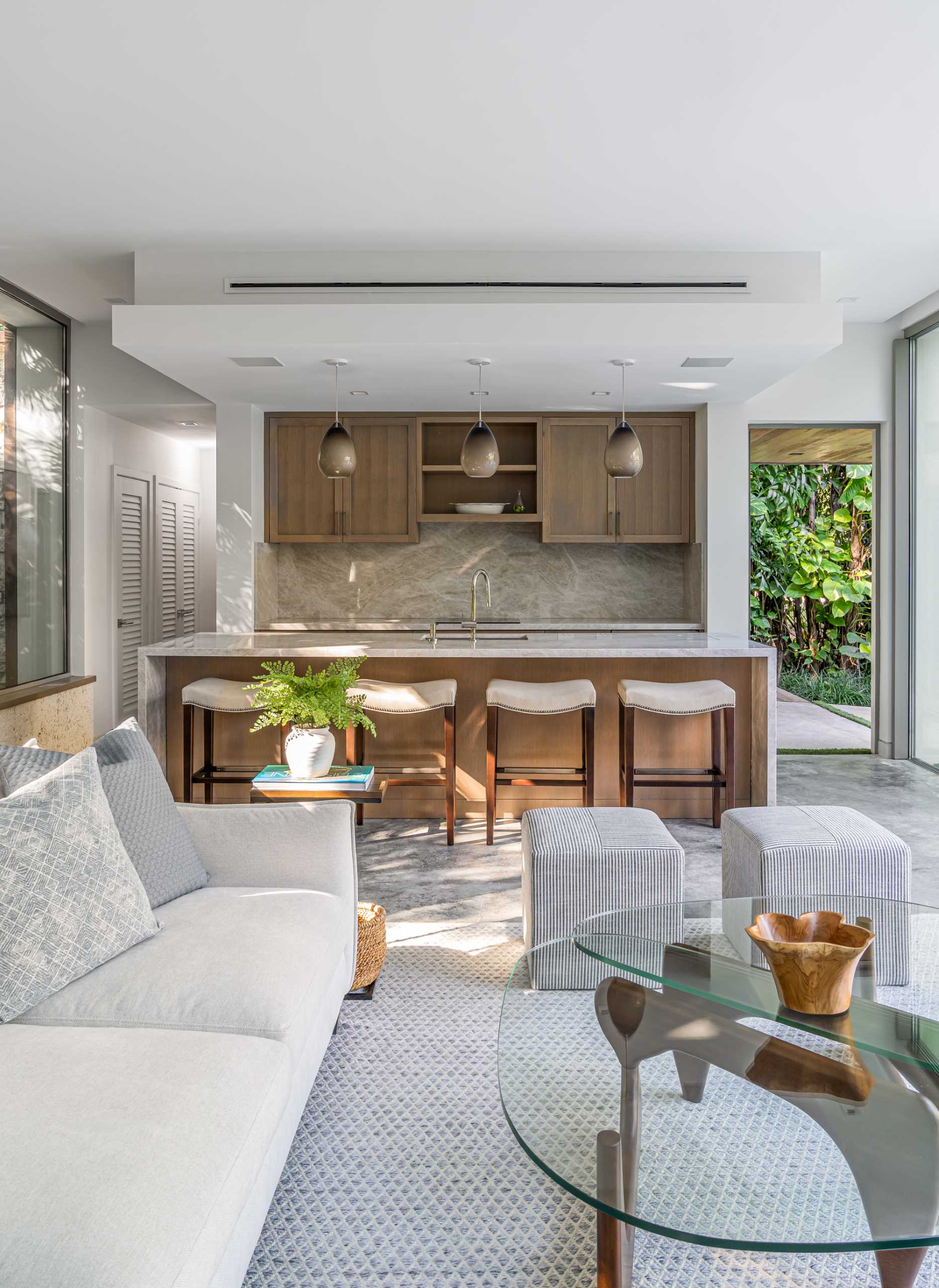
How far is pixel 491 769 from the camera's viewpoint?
Answer: 426cm

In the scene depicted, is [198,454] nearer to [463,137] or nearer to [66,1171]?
[463,137]

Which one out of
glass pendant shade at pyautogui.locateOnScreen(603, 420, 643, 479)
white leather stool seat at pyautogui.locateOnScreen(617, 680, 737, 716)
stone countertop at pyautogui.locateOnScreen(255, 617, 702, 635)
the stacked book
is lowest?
the stacked book

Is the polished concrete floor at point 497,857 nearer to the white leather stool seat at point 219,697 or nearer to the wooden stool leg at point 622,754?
the wooden stool leg at point 622,754

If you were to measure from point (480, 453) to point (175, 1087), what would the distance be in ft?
11.0

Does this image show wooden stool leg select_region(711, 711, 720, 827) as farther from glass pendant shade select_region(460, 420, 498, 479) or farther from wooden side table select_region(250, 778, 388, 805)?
wooden side table select_region(250, 778, 388, 805)

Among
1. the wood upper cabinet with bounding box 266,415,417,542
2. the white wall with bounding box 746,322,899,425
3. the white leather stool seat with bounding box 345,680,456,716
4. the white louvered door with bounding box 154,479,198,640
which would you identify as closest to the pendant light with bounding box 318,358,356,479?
the white leather stool seat with bounding box 345,680,456,716

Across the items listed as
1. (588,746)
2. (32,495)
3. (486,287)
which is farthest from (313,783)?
(32,495)

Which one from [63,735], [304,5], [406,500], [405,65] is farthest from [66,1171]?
[406,500]

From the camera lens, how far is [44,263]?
4637mm

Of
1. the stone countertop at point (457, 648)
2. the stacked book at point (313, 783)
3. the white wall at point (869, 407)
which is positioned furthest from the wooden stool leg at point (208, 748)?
the white wall at point (869, 407)

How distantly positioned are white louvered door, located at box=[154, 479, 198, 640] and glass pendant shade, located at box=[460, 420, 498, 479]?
3659mm

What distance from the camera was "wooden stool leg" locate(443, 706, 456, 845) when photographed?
4.28 m

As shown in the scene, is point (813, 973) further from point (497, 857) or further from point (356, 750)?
point (356, 750)

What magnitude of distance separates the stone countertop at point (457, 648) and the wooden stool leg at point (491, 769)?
0.29 m
